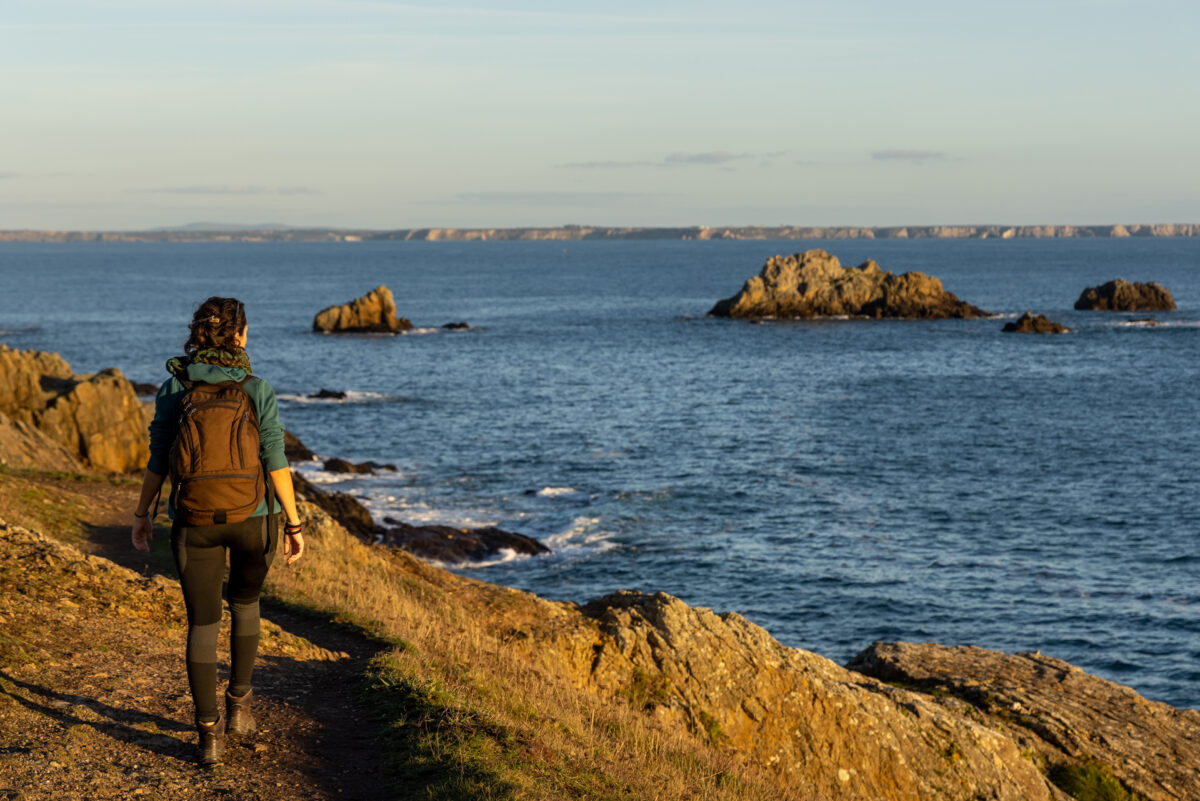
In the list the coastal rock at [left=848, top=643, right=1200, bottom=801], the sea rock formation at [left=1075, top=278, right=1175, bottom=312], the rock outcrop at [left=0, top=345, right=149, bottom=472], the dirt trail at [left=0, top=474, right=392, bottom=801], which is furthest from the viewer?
the sea rock formation at [left=1075, top=278, right=1175, bottom=312]

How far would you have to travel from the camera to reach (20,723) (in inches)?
287

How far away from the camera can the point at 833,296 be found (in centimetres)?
12262

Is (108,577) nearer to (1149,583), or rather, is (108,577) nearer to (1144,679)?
(1144,679)

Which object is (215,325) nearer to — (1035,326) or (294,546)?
(294,546)

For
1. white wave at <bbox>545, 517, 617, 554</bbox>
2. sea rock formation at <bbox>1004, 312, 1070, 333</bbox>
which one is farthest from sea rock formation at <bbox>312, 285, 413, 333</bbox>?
white wave at <bbox>545, 517, 617, 554</bbox>

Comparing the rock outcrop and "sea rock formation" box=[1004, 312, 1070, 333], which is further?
"sea rock formation" box=[1004, 312, 1070, 333]

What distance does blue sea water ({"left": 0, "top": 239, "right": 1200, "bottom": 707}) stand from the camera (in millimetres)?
31438

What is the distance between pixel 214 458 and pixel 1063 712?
40.1 feet

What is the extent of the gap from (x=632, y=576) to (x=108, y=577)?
2314 centimetres

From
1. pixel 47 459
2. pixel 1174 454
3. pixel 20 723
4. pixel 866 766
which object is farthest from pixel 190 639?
pixel 1174 454

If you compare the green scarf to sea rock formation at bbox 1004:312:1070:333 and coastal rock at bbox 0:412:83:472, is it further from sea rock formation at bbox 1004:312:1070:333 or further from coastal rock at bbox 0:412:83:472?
sea rock formation at bbox 1004:312:1070:333

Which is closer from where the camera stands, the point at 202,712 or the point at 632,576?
the point at 202,712

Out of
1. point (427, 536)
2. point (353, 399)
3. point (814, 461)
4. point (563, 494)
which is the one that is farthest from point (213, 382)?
point (353, 399)

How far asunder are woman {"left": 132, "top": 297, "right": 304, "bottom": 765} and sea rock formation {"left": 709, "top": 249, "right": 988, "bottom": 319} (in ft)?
384
